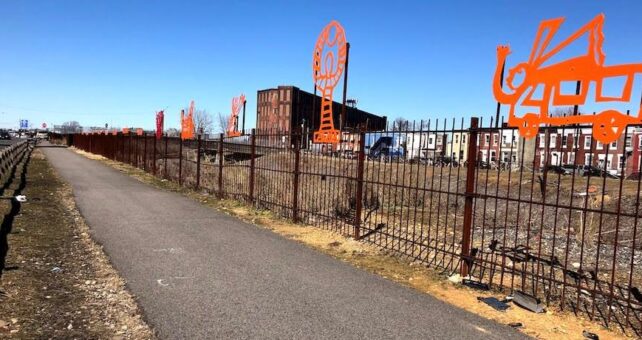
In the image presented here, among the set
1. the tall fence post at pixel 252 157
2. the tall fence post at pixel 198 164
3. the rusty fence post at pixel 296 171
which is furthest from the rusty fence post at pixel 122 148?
the rusty fence post at pixel 296 171

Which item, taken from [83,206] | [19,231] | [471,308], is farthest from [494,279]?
[83,206]

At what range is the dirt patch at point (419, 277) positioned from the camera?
5031mm

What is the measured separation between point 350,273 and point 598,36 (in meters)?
4.16

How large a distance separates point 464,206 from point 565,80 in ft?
7.41

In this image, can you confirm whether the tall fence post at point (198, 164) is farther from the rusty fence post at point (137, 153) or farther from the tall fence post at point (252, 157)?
the rusty fence post at point (137, 153)

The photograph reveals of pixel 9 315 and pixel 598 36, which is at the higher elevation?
pixel 598 36

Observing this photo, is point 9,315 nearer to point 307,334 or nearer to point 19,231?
point 307,334

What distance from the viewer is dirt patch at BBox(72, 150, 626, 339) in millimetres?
5031

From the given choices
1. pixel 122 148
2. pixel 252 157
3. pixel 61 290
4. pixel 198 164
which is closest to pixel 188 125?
pixel 198 164

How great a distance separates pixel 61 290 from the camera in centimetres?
547

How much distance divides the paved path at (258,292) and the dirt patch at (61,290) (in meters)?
0.24

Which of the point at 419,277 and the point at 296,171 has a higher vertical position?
the point at 296,171

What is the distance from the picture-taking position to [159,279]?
6016 mm

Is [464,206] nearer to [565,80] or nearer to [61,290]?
[565,80]
